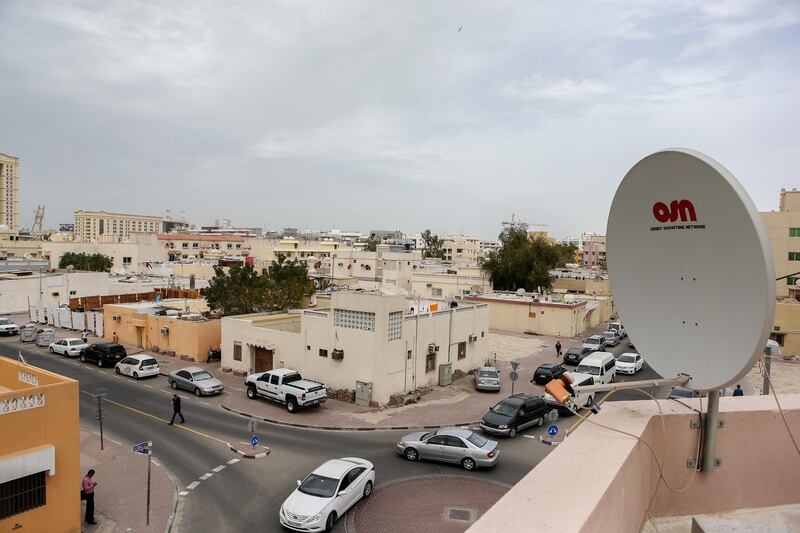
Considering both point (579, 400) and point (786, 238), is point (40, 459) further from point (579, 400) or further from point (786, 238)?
point (786, 238)

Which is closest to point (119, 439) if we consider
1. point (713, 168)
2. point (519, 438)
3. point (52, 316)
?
point (519, 438)

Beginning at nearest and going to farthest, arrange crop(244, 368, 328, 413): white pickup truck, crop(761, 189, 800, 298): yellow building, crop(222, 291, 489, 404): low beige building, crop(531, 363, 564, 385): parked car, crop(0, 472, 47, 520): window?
crop(0, 472, 47, 520): window
crop(244, 368, 328, 413): white pickup truck
crop(222, 291, 489, 404): low beige building
crop(531, 363, 564, 385): parked car
crop(761, 189, 800, 298): yellow building

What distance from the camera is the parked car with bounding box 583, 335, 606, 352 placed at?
1357 inches

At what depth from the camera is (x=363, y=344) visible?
2156 cm

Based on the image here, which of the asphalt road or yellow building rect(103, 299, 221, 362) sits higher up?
yellow building rect(103, 299, 221, 362)

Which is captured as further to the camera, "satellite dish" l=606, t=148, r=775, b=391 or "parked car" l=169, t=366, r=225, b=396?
"parked car" l=169, t=366, r=225, b=396

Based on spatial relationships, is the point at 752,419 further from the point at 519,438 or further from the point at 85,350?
the point at 85,350

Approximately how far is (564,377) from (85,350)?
2997 cm

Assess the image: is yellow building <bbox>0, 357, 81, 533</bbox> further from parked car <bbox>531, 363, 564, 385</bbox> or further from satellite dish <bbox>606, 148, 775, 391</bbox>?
Answer: parked car <bbox>531, 363, 564, 385</bbox>

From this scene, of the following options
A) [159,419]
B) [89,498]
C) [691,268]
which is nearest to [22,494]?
[89,498]

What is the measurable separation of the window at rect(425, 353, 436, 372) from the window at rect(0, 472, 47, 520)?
1582 cm

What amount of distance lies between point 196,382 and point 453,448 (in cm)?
1263

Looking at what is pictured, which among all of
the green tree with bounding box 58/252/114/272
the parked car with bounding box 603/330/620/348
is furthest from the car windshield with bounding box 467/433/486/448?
the green tree with bounding box 58/252/114/272

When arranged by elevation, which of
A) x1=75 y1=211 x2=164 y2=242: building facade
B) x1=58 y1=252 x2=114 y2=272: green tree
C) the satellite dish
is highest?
x1=75 y1=211 x2=164 y2=242: building facade
